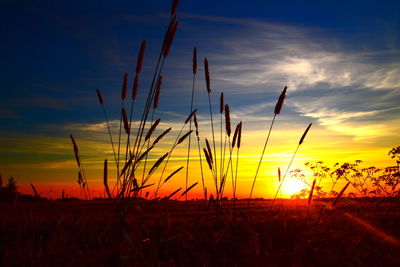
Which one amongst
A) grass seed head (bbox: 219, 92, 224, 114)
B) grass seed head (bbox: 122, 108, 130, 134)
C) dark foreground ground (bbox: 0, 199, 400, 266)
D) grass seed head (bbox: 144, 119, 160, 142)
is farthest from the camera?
grass seed head (bbox: 219, 92, 224, 114)

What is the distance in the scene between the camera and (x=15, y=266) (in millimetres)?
1433

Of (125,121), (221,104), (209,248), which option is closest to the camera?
(209,248)

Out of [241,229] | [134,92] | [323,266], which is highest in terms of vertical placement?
[134,92]

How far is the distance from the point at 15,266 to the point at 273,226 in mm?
1780

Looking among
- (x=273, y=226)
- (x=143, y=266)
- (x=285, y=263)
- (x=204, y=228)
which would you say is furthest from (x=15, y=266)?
(x=273, y=226)

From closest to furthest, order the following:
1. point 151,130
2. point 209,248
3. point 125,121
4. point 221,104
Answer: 1. point 209,248
2. point 125,121
3. point 151,130
4. point 221,104

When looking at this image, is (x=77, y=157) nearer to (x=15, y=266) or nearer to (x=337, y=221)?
(x=15, y=266)

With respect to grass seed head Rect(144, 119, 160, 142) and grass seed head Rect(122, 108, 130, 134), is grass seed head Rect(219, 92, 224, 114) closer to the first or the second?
grass seed head Rect(144, 119, 160, 142)

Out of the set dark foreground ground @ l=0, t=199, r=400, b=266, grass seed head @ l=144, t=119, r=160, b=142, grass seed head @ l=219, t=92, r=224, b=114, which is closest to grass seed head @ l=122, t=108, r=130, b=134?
grass seed head @ l=144, t=119, r=160, b=142

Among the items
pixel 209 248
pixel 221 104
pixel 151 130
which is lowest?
pixel 209 248

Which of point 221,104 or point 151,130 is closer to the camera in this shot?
point 151,130

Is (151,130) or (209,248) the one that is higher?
(151,130)

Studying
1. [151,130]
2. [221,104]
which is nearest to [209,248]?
[151,130]

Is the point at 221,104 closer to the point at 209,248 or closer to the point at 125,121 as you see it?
the point at 125,121
